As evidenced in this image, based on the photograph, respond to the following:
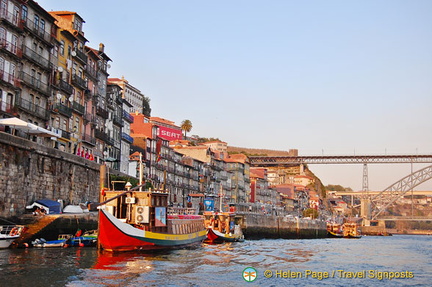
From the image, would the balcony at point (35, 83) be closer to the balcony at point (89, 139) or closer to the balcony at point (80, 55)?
the balcony at point (80, 55)

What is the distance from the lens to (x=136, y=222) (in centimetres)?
3394

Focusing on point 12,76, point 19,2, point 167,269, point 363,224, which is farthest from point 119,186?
point 363,224

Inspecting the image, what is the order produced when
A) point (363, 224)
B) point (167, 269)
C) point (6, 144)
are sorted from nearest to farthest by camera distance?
point (167, 269) < point (6, 144) < point (363, 224)

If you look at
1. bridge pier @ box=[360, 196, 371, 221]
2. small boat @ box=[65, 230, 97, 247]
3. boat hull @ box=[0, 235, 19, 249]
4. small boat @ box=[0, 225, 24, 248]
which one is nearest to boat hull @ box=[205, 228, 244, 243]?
small boat @ box=[65, 230, 97, 247]

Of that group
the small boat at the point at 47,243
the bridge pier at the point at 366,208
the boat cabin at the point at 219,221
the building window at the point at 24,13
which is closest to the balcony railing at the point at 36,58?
the building window at the point at 24,13

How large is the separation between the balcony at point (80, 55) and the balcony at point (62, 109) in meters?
5.55

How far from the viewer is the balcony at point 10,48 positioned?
41.4 meters

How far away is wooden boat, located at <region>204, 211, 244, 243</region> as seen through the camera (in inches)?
2084

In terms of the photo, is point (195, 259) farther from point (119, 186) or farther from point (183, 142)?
point (183, 142)

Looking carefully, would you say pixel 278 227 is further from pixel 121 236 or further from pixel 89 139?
pixel 121 236

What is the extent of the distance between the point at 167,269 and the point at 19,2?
27.2 metres

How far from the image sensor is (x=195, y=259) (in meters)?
32.7

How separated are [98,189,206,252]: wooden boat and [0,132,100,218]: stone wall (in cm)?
586

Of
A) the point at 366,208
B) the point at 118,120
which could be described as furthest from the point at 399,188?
the point at 118,120
